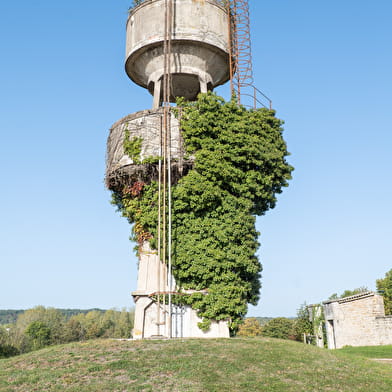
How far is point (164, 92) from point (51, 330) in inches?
2525

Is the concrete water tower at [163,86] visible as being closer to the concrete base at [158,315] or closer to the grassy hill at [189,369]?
the concrete base at [158,315]

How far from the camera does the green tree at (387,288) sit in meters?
53.9

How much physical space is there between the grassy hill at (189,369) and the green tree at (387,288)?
41403 millimetres

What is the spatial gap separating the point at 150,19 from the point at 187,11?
2034 millimetres

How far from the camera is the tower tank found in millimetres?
23859

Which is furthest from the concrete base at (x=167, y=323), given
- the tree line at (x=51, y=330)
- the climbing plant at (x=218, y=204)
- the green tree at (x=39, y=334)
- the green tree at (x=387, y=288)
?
the green tree at (x=39, y=334)

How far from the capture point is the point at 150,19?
80.2 feet

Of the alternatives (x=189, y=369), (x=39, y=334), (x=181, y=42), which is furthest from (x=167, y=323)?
(x=39, y=334)

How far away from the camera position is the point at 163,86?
24.4 meters

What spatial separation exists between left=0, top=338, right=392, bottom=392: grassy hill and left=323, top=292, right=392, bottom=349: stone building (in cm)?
1363

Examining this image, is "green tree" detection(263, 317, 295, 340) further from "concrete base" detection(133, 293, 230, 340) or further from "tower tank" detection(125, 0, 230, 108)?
"tower tank" detection(125, 0, 230, 108)

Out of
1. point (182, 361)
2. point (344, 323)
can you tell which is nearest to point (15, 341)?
point (344, 323)

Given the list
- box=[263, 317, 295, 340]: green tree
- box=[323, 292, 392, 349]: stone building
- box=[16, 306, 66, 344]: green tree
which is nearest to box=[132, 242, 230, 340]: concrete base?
box=[323, 292, 392, 349]: stone building

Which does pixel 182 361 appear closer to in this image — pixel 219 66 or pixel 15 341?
pixel 219 66
